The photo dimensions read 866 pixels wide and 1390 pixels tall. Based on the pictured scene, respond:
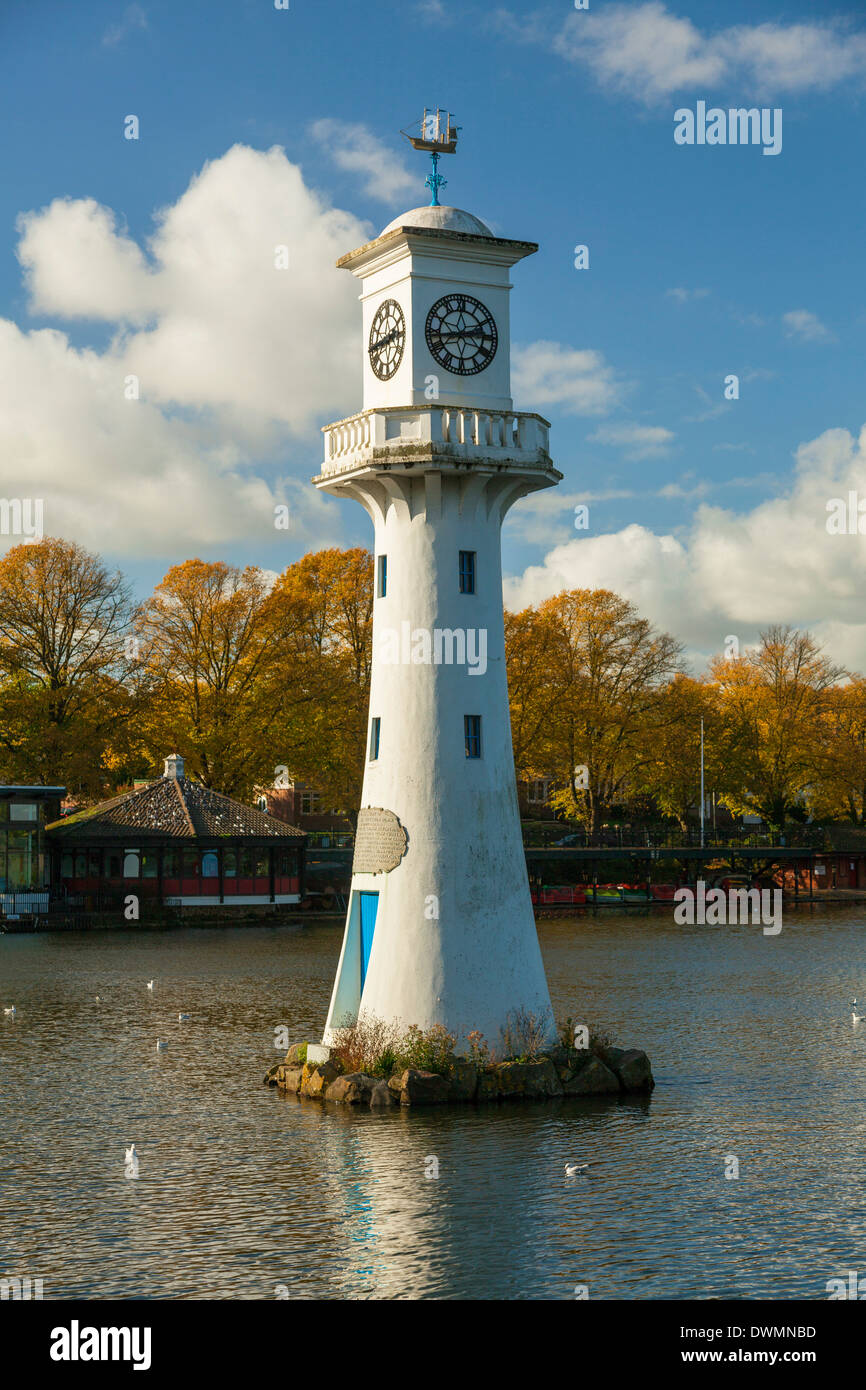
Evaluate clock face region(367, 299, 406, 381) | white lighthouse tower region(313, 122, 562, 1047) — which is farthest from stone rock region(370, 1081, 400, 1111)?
clock face region(367, 299, 406, 381)

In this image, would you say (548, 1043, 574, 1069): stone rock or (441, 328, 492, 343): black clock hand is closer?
(441, 328, 492, 343): black clock hand

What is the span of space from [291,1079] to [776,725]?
246 ft

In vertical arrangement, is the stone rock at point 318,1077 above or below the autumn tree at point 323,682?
below

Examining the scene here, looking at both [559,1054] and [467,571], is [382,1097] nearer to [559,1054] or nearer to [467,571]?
[559,1054]

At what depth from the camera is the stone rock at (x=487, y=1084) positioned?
26745mm

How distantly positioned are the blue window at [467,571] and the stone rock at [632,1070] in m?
8.82

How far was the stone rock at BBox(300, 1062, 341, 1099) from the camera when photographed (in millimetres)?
27875

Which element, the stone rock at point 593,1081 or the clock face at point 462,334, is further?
the stone rock at point 593,1081

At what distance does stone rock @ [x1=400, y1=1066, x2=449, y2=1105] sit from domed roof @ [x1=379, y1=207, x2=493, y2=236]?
1444 centimetres

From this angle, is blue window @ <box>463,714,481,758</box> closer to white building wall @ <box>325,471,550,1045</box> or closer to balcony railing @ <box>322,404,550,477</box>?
white building wall @ <box>325,471,550,1045</box>

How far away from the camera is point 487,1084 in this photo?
26766 millimetres

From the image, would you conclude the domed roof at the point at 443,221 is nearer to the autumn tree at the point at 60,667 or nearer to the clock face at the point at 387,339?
the clock face at the point at 387,339

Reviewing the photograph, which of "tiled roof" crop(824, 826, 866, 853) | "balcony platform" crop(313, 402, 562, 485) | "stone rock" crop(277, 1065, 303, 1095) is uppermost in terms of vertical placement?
"balcony platform" crop(313, 402, 562, 485)

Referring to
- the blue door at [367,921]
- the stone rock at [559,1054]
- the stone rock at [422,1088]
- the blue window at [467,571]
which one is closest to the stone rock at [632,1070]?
the stone rock at [559,1054]
